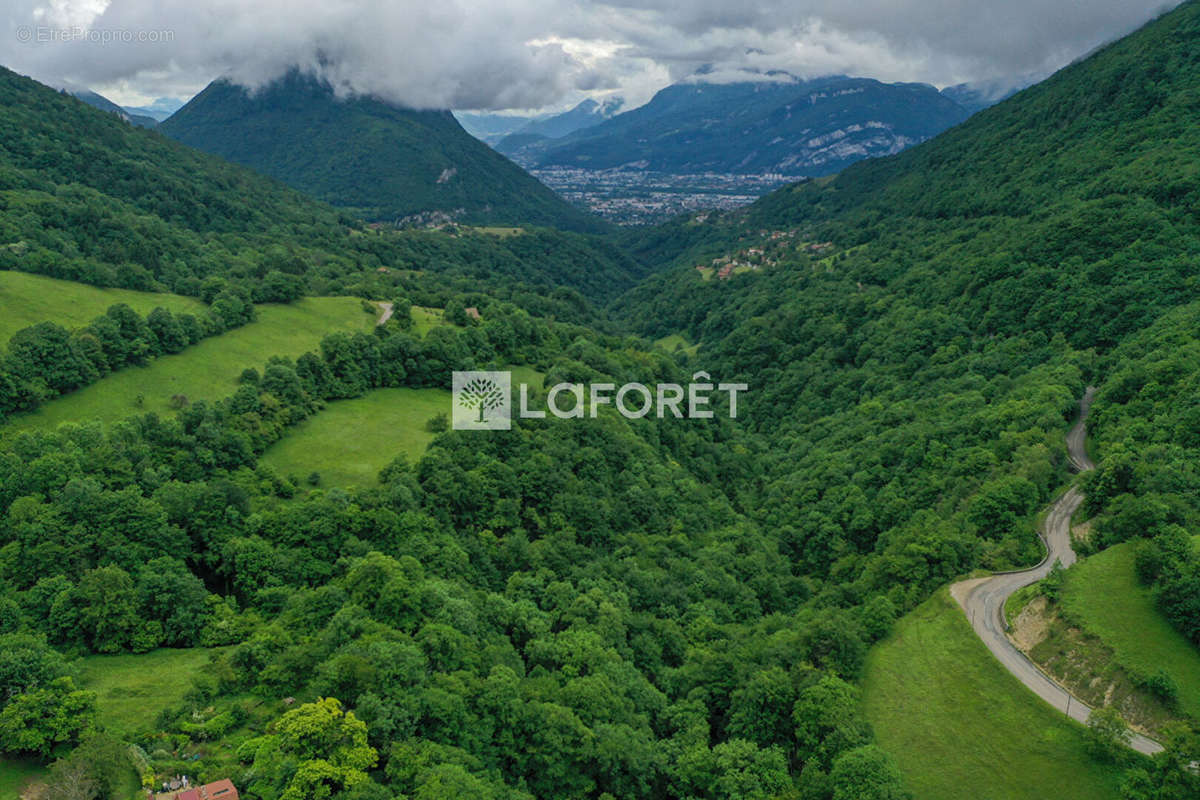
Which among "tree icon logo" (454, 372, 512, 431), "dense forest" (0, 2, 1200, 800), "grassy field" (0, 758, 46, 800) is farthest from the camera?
"tree icon logo" (454, 372, 512, 431)

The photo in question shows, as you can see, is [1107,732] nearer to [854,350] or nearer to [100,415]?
[100,415]

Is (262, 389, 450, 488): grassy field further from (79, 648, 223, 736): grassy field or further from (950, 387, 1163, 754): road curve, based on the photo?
(950, 387, 1163, 754): road curve

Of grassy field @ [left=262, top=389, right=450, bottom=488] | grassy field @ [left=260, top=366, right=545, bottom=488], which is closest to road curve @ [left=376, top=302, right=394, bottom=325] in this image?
grassy field @ [left=260, top=366, right=545, bottom=488]

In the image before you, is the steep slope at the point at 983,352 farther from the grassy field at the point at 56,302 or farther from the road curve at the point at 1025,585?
the grassy field at the point at 56,302

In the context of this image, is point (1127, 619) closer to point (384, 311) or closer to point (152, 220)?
point (384, 311)

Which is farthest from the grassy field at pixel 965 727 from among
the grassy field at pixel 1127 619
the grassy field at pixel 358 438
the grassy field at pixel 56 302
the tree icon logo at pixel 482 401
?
the grassy field at pixel 56 302

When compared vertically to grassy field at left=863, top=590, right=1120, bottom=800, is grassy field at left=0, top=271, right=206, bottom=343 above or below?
above

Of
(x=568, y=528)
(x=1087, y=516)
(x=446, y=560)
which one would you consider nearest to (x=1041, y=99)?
(x=1087, y=516)
